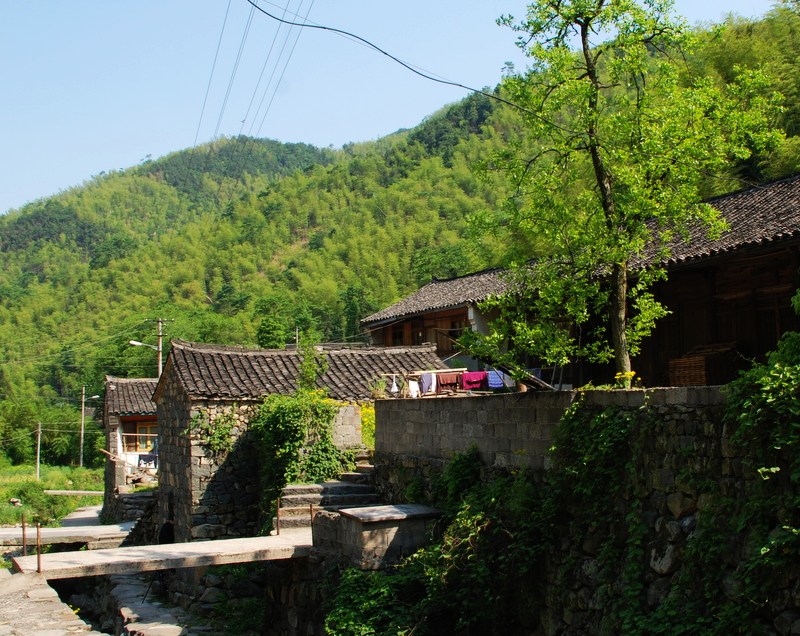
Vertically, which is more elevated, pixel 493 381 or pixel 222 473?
pixel 493 381

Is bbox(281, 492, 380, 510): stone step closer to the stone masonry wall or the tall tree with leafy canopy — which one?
the stone masonry wall

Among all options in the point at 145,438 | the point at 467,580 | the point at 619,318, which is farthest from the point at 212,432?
the point at 145,438

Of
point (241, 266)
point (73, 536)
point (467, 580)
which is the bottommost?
point (73, 536)

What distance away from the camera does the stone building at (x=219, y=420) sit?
1598 centimetres

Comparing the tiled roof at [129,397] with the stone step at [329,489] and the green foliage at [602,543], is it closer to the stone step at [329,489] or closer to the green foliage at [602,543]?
the stone step at [329,489]

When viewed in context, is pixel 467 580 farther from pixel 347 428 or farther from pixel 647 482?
pixel 347 428

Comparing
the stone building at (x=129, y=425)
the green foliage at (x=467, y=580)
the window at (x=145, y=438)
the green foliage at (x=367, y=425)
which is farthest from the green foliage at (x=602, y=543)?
the window at (x=145, y=438)

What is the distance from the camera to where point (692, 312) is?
15.6 m

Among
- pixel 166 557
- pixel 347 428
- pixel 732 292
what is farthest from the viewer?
pixel 347 428

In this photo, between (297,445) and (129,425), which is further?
(129,425)

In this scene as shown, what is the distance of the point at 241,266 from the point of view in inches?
3226

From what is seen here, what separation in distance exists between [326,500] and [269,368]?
425cm

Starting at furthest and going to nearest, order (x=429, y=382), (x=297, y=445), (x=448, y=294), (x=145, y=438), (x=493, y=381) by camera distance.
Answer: (x=145, y=438) < (x=448, y=294) < (x=493, y=381) < (x=429, y=382) < (x=297, y=445)

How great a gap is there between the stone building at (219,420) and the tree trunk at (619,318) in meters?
7.26
